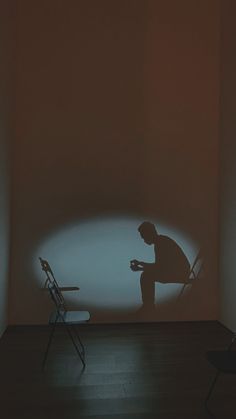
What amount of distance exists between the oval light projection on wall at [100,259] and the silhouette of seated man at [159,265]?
0.20 feet

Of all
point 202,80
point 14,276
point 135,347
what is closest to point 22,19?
point 202,80

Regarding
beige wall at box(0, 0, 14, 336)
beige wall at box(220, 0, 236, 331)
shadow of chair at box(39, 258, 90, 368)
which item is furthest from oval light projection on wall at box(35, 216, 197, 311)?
beige wall at box(220, 0, 236, 331)

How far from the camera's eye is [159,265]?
448cm

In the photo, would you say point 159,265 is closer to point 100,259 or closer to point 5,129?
point 100,259

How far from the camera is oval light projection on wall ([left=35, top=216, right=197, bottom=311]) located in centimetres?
434

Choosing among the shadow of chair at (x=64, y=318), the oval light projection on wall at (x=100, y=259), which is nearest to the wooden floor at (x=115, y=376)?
the shadow of chair at (x=64, y=318)

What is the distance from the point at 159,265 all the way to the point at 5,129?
2.30 m

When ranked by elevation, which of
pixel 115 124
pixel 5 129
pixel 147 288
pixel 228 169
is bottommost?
pixel 147 288

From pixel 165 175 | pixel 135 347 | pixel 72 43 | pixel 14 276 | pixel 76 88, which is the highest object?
pixel 72 43

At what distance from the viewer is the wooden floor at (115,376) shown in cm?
247

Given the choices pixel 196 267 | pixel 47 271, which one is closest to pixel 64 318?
pixel 47 271

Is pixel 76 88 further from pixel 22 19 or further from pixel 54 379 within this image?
pixel 54 379

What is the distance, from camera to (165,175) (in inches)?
177

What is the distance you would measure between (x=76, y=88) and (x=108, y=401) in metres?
3.28
